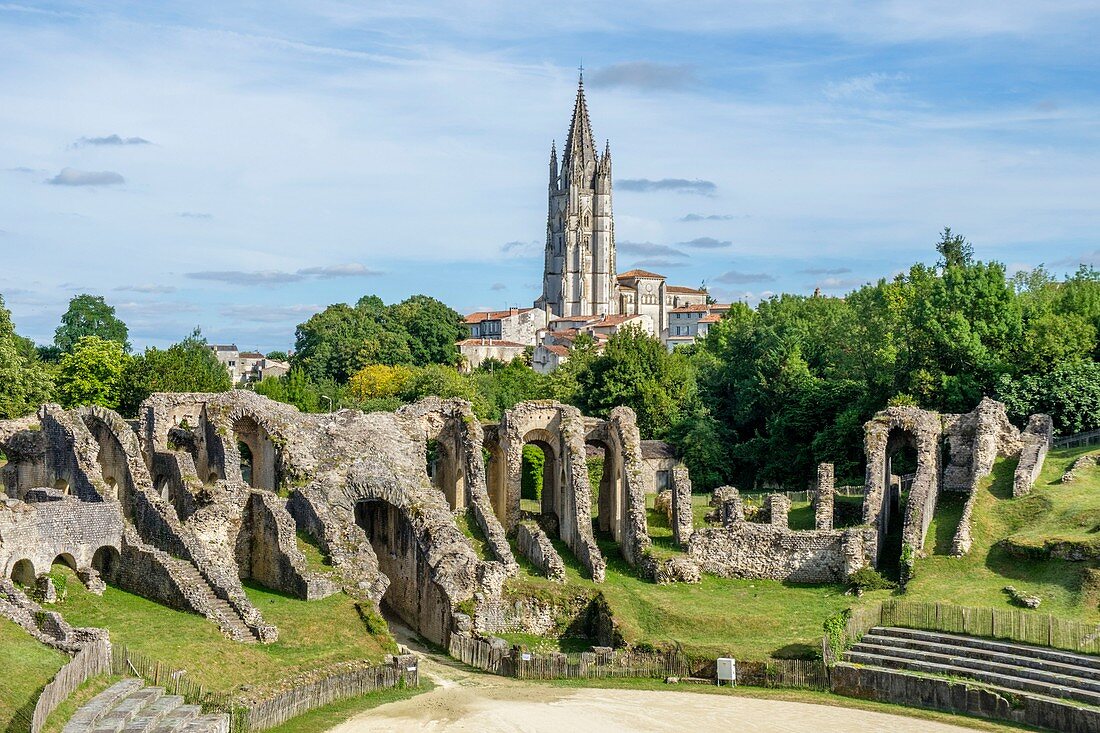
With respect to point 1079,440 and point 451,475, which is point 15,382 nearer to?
point 451,475

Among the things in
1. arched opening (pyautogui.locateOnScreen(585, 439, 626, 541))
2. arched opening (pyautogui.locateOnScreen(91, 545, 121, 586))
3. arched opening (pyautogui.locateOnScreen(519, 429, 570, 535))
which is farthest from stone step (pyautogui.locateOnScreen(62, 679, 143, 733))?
arched opening (pyautogui.locateOnScreen(585, 439, 626, 541))

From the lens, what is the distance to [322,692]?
132 feet

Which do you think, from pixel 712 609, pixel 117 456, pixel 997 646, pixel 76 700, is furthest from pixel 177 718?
pixel 997 646

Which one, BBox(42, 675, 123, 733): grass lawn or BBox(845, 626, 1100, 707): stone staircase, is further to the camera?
BBox(845, 626, 1100, 707): stone staircase

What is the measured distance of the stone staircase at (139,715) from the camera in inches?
1275

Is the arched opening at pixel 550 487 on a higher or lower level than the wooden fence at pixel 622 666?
higher

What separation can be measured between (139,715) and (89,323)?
9790 cm

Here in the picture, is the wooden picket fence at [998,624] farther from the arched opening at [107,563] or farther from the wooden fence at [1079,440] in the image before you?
the arched opening at [107,563]

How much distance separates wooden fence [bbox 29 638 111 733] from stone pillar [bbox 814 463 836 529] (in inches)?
1066

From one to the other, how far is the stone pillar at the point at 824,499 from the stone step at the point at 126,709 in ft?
86.6

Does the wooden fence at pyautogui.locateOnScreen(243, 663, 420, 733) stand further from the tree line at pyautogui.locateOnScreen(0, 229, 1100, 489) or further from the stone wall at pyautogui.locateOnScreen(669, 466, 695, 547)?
the tree line at pyautogui.locateOnScreen(0, 229, 1100, 489)

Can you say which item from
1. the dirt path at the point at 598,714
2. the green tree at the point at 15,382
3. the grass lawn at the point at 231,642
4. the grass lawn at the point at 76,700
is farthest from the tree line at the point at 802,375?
the grass lawn at the point at 76,700

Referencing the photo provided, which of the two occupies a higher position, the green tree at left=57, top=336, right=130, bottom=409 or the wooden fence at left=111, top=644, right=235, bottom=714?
the green tree at left=57, top=336, right=130, bottom=409

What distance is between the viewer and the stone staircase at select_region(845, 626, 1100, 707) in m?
39.3
